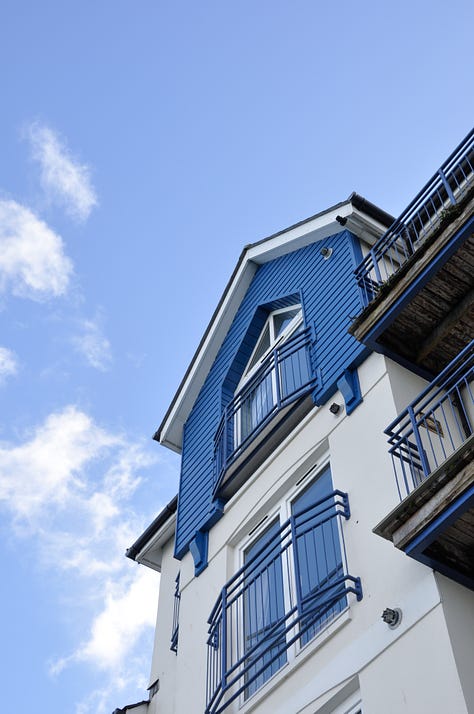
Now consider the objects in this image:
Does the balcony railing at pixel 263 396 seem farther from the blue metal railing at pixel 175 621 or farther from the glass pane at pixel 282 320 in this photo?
the blue metal railing at pixel 175 621

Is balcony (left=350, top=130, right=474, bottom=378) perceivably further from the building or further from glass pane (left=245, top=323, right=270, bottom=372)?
glass pane (left=245, top=323, right=270, bottom=372)

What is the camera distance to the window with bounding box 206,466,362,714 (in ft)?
32.0

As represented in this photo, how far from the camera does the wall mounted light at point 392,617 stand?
8500 mm

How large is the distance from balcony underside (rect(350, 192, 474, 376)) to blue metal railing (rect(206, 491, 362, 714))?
204cm

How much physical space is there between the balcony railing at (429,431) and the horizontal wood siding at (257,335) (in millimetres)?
1585

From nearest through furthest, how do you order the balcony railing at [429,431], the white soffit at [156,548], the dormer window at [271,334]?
the balcony railing at [429,431] < the dormer window at [271,334] < the white soffit at [156,548]

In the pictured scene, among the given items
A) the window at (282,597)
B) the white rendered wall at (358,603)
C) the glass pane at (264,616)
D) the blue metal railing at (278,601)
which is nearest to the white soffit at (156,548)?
the white rendered wall at (358,603)

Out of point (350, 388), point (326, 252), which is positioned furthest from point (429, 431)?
point (326, 252)

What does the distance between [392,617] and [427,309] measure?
13.3ft

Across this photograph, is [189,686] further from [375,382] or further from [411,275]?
[411,275]

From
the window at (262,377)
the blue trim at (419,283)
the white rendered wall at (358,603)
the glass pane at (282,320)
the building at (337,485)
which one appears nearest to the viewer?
the white rendered wall at (358,603)

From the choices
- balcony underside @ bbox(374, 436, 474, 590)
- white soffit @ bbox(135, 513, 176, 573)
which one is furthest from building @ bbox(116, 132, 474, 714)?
white soffit @ bbox(135, 513, 176, 573)

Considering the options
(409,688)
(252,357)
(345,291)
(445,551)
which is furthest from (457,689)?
(252,357)

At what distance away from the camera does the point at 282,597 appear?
10.7m
